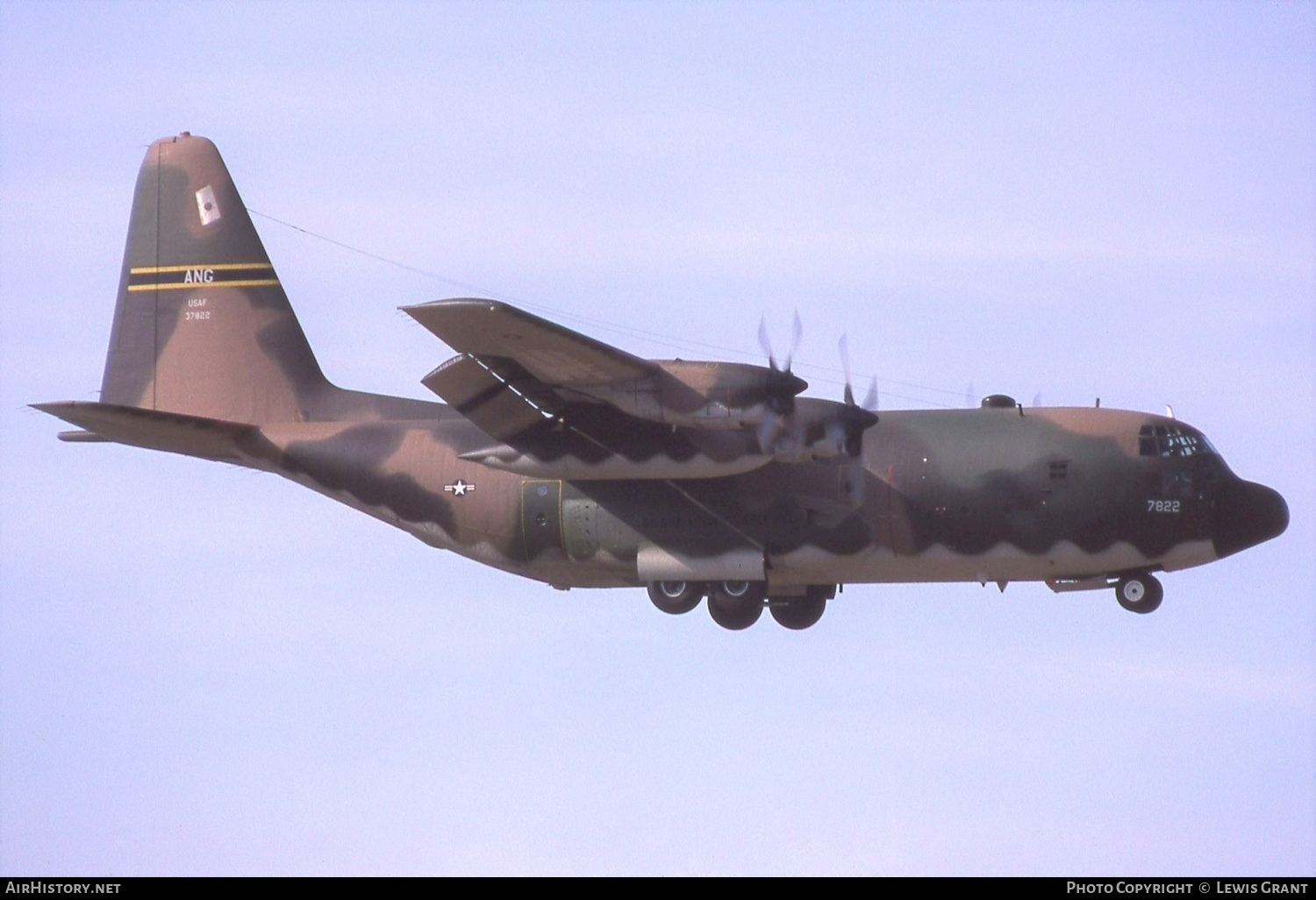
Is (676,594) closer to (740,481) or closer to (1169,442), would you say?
(740,481)

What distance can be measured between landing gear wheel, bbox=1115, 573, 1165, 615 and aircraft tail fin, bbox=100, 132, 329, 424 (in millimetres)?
10999

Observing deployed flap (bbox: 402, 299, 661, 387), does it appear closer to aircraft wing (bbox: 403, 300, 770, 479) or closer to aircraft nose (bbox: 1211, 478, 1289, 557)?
aircraft wing (bbox: 403, 300, 770, 479)

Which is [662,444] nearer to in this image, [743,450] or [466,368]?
[743,450]

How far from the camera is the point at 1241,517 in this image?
76.9ft

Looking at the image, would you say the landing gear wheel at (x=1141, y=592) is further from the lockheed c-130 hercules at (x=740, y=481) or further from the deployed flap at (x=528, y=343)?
the deployed flap at (x=528, y=343)

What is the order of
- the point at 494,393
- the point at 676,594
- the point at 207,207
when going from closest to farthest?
the point at 494,393 < the point at 676,594 < the point at 207,207

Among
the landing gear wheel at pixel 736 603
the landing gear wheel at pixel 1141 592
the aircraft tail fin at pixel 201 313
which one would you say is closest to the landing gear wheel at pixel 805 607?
the landing gear wheel at pixel 736 603

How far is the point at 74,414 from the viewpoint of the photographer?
78.6 feet

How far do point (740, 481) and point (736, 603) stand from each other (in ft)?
5.04

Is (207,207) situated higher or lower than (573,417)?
higher

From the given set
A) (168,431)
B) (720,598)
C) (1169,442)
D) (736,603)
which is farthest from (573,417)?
(1169,442)

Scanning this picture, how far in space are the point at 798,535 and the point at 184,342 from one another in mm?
9279

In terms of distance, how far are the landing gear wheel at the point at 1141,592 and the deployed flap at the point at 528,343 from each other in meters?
6.57

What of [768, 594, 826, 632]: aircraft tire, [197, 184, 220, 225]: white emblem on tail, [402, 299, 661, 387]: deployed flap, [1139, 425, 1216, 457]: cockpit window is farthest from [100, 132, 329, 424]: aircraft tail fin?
[1139, 425, 1216, 457]: cockpit window
